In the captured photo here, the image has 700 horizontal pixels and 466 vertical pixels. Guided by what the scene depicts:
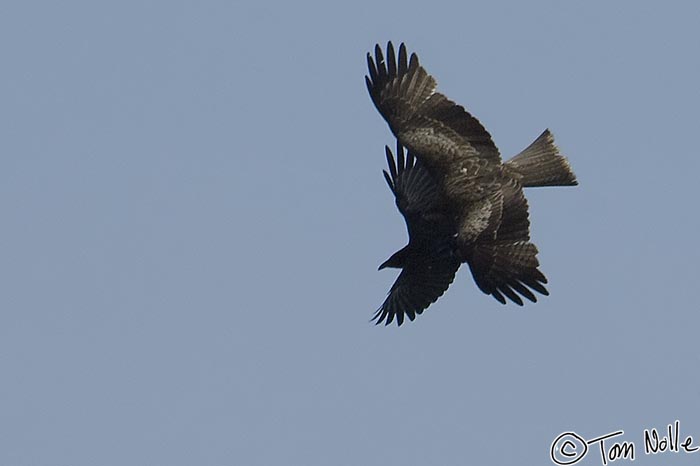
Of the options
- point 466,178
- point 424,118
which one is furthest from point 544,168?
point 424,118

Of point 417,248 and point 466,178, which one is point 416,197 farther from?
point 466,178

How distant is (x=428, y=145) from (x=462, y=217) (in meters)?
0.99

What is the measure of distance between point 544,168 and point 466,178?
1.09 m

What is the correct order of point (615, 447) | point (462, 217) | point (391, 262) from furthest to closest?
1. point (391, 262)
2. point (462, 217)
3. point (615, 447)

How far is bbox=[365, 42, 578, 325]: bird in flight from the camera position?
1888 centimetres

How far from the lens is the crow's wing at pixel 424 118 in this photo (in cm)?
1962

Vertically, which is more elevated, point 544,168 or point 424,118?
point 424,118

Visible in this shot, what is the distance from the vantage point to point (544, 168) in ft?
66.1

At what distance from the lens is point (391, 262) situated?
854 inches

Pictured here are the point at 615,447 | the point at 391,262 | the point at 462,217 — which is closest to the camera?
the point at 615,447

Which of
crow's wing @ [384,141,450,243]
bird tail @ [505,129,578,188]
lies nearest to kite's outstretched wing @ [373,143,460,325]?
crow's wing @ [384,141,450,243]

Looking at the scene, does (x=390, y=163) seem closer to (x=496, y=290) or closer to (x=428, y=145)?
(x=428, y=145)

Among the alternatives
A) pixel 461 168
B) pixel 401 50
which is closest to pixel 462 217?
pixel 461 168

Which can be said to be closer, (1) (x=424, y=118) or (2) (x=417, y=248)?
(1) (x=424, y=118)
